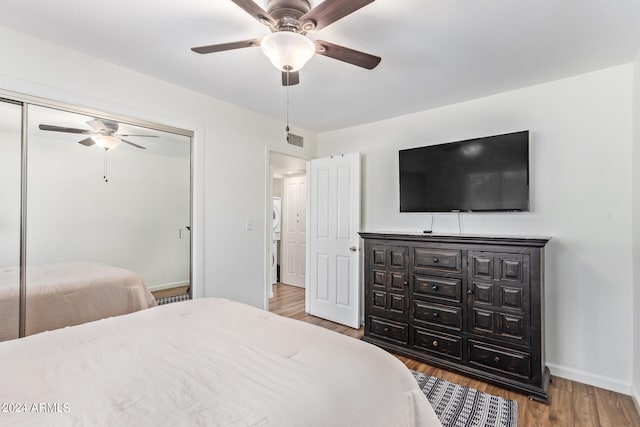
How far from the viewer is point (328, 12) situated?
1.32 m

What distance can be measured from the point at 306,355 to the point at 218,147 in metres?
2.34

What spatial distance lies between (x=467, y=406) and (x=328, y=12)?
253 centimetres

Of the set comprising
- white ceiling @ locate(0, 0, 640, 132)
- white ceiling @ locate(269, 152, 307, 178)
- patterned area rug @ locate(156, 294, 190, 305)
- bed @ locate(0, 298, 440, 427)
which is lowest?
patterned area rug @ locate(156, 294, 190, 305)

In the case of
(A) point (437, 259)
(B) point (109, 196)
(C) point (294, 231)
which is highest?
(B) point (109, 196)

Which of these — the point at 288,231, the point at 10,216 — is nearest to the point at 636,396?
the point at 10,216

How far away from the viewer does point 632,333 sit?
7.32 ft

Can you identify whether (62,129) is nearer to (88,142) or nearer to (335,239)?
(88,142)

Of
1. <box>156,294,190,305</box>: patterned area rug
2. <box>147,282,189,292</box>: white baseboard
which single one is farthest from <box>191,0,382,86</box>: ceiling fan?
<box>156,294,190,305</box>: patterned area rug

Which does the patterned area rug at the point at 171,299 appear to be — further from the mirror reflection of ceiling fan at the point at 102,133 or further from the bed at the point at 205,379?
the mirror reflection of ceiling fan at the point at 102,133

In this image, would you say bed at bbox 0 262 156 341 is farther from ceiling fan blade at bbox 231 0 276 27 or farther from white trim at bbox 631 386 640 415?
white trim at bbox 631 386 640 415

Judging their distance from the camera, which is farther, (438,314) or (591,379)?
(438,314)

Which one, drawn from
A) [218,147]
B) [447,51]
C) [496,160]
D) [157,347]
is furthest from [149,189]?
[496,160]

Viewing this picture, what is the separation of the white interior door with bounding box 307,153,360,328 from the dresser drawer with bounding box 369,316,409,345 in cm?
49

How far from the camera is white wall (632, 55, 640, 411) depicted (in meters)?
2.09
